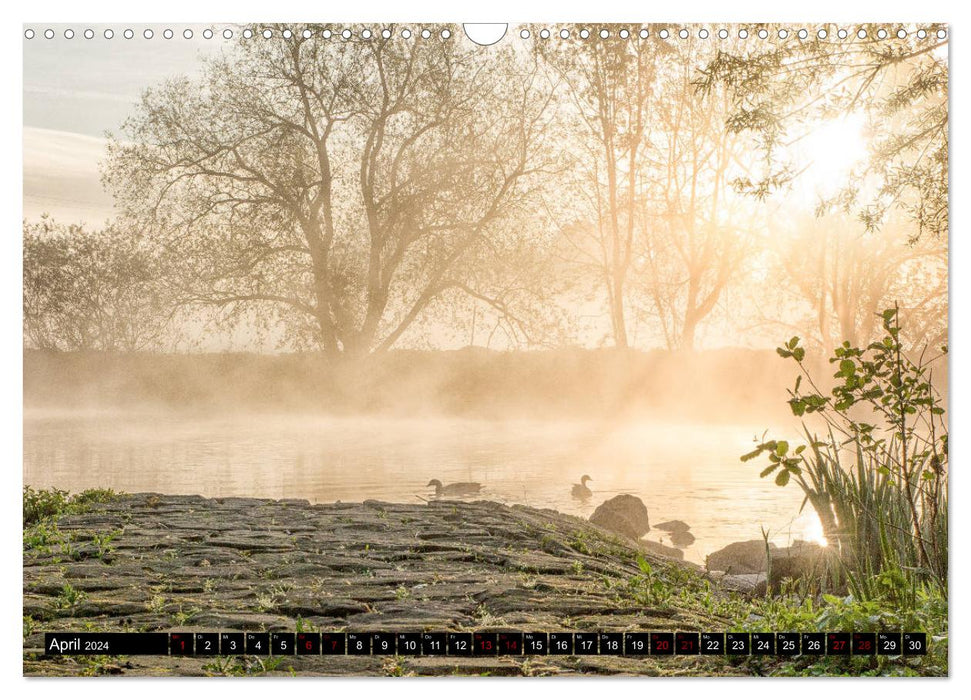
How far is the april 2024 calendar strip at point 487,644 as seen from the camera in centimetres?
383

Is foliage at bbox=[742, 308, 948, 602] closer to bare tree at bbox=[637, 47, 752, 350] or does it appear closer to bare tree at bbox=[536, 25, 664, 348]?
bare tree at bbox=[637, 47, 752, 350]

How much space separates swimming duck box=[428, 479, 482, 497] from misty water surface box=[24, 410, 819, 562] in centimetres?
4

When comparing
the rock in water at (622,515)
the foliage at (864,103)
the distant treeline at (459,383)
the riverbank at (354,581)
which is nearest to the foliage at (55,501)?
the riverbank at (354,581)

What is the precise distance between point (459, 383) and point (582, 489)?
2.78 ft

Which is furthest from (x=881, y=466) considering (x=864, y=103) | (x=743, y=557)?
(x=864, y=103)

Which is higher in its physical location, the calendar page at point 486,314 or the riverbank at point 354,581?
the calendar page at point 486,314

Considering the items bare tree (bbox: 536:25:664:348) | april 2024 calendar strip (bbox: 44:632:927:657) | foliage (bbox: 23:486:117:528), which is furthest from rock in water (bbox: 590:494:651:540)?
foliage (bbox: 23:486:117:528)

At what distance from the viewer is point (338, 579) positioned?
166 inches

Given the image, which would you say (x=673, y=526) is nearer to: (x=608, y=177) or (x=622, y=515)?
(x=622, y=515)

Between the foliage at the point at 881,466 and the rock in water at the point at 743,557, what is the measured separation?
35 centimetres

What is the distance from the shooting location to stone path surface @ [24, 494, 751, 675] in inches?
152

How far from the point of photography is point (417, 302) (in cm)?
470

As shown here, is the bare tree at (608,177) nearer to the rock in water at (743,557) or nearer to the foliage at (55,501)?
the rock in water at (743,557)
